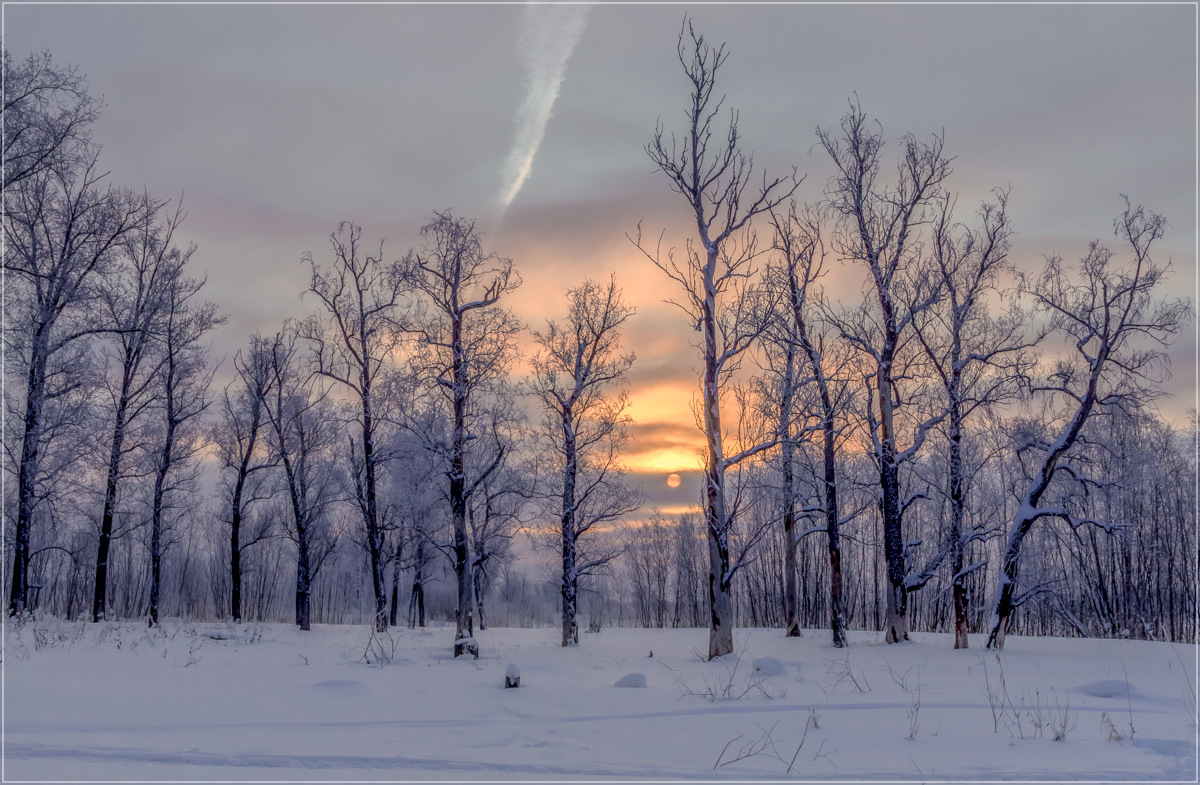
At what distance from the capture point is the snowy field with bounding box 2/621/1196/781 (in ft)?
21.1

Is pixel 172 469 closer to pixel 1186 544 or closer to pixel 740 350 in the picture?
pixel 740 350

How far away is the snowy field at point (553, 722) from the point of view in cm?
643

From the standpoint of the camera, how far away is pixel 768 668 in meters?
12.8

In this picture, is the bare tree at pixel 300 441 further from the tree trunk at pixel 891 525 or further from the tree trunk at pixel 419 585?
the tree trunk at pixel 891 525

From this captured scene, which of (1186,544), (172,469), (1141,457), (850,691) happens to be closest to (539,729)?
(850,691)

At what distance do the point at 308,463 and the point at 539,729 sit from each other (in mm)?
29317

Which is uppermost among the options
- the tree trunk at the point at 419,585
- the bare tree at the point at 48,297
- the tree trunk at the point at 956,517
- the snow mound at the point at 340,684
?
the bare tree at the point at 48,297

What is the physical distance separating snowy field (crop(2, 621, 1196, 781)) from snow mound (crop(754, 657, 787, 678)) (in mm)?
68

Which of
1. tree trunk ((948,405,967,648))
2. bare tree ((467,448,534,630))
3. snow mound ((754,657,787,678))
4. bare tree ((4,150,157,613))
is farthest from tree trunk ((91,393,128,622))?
tree trunk ((948,405,967,648))

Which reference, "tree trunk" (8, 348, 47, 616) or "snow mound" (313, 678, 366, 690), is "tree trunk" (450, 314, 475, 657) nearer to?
"snow mound" (313, 678, 366, 690)

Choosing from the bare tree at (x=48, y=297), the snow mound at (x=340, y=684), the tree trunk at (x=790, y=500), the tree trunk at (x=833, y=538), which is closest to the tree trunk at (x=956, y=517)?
the tree trunk at (x=833, y=538)

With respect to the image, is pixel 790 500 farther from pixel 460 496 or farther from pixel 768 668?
pixel 460 496

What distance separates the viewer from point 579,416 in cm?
2533

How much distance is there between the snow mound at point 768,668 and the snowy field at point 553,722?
0.07 meters
